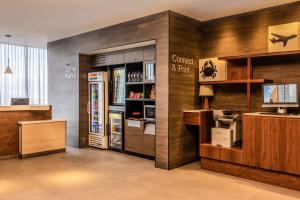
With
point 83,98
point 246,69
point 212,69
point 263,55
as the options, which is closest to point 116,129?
point 83,98

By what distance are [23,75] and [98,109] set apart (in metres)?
3.86

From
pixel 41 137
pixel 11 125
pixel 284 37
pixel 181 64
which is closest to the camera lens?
pixel 284 37

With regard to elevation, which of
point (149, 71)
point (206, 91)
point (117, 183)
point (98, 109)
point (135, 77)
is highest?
point (149, 71)

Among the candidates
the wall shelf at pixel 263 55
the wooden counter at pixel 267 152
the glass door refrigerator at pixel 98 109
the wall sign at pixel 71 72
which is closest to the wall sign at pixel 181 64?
the wall shelf at pixel 263 55

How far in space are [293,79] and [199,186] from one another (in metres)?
2.43

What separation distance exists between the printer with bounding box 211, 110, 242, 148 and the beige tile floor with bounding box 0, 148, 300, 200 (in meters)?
0.61

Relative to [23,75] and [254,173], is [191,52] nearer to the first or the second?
[254,173]

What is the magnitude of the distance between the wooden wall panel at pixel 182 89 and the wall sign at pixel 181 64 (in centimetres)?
2

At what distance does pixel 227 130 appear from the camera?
4.79 m

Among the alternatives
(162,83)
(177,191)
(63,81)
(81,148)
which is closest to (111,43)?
(162,83)

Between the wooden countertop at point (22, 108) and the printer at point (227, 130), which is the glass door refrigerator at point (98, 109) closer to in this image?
the wooden countertop at point (22, 108)

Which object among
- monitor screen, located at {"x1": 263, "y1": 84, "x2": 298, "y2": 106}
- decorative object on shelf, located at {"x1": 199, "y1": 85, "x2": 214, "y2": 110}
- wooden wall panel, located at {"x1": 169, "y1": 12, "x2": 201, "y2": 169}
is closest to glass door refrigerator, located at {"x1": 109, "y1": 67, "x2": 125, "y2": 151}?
wooden wall panel, located at {"x1": 169, "y1": 12, "x2": 201, "y2": 169}

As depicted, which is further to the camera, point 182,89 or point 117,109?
point 117,109

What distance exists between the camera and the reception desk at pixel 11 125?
6.00 metres
